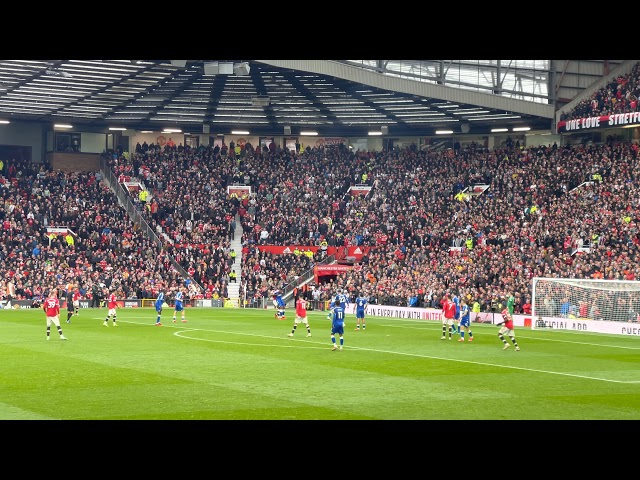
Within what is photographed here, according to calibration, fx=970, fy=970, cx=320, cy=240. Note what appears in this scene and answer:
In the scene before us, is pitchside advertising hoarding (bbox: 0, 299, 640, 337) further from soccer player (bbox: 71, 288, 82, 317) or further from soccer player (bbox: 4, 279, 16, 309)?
soccer player (bbox: 71, 288, 82, 317)

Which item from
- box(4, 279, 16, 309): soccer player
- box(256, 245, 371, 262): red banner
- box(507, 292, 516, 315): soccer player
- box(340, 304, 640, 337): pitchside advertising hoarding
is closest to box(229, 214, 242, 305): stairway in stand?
box(256, 245, 371, 262): red banner

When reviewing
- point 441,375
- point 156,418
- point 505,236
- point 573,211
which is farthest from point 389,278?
point 156,418

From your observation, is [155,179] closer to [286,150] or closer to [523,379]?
[286,150]

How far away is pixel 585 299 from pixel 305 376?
970 inches

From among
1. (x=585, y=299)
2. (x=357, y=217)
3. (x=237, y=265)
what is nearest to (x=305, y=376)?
(x=585, y=299)

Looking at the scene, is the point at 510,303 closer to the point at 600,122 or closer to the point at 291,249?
the point at 600,122

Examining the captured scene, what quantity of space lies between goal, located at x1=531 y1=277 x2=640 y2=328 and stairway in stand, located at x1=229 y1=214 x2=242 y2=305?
78.5 ft

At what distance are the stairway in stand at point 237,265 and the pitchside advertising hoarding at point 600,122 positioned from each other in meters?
24.1

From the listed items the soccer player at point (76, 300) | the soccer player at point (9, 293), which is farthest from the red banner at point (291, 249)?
the soccer player at point (9, 293)

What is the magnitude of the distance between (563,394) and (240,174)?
55441 mm

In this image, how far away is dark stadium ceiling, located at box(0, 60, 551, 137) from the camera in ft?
190

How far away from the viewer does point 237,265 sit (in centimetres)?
6988
